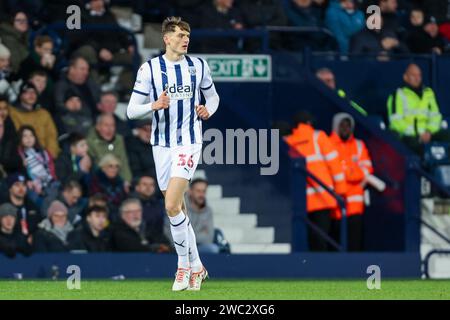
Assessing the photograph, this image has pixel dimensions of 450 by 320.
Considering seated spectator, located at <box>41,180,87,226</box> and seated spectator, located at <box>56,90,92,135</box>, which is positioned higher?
seated spectator, located at <box>56,90,92,135</box>

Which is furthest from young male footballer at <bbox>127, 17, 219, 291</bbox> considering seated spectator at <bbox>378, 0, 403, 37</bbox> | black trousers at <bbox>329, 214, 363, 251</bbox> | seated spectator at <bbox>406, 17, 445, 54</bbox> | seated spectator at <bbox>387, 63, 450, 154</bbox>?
seated spectator at <bbox>406, 17, 445, 54</bbox>

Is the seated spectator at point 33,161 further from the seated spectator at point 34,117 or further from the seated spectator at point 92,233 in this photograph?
the seated spectator at point 92,233

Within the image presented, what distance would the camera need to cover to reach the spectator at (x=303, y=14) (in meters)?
21.8

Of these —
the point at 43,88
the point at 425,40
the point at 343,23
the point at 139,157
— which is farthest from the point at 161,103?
the point at 425,40

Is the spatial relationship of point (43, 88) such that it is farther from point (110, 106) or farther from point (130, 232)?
point (130, 232)

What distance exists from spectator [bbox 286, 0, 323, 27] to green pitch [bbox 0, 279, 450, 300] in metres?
5.65

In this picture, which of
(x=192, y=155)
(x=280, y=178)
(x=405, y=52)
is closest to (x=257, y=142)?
(x=280, y=178)

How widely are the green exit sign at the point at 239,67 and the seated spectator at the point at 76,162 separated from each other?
1604mm

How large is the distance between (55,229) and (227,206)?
238 cm

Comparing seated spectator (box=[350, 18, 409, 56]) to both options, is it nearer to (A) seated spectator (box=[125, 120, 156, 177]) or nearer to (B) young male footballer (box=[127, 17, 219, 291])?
(A) seated spectator (box=[125, 120, 156, 177])

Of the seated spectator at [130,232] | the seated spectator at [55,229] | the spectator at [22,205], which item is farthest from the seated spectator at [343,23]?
the spectator at [22,205]

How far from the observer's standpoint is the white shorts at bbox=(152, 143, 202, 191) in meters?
14.3

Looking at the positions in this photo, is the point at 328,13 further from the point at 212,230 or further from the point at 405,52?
the point at 212,230

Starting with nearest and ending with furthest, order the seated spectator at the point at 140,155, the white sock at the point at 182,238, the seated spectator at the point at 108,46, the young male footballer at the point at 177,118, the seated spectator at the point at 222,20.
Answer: the young male footballer at the point at 177,118 < the white sock at the point at 182,238 < the seated spectator at the point at 140,155 < the seated spectator at the point at 108,46 < the seated spectator at the point at 222,20
